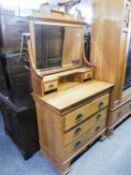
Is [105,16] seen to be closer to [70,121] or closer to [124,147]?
[70,121]

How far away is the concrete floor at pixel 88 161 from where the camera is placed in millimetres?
1566

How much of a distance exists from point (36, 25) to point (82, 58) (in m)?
0.78

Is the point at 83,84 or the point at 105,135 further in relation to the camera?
the point at 105,135

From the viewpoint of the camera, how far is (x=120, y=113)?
2.11 metres

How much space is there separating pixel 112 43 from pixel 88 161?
138 cm

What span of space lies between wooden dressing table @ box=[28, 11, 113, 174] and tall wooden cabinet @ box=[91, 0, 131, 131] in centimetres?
12

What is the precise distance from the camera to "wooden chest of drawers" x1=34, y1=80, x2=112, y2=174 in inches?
52.5

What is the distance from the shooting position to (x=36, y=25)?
1396 millimetres

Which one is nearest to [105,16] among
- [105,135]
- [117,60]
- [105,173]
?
[117,60]

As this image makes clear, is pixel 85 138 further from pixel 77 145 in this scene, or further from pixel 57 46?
pixel 57 46

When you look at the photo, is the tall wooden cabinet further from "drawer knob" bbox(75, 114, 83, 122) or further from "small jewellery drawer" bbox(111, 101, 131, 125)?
"drawer knob" bbox(75, 114, 83, 122)

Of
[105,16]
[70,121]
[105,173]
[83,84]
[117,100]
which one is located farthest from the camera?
[117,100]

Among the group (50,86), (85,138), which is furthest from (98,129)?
(50,86)

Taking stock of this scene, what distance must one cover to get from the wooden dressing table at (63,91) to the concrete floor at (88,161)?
13cm
